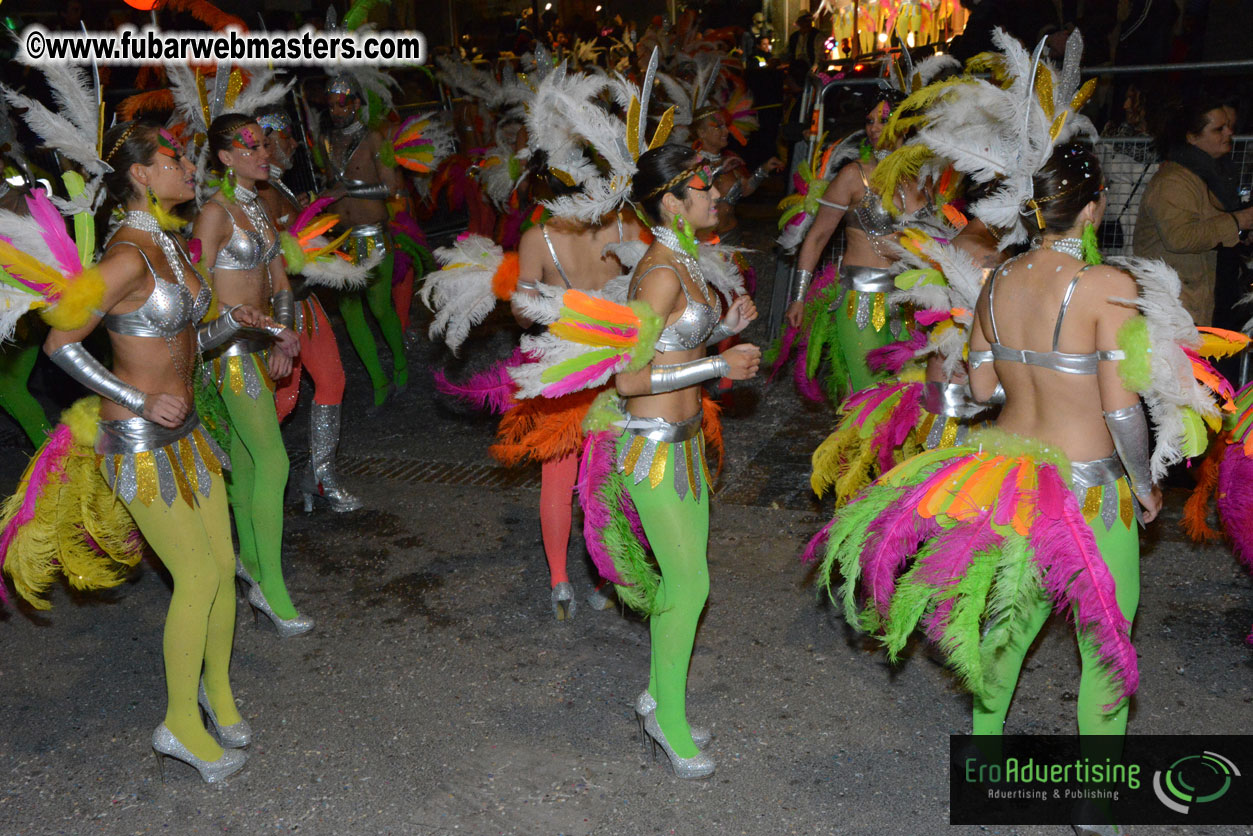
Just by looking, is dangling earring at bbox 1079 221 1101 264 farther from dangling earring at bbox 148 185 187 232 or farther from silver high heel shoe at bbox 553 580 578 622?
dangling earring at bbox 148 185 187 232

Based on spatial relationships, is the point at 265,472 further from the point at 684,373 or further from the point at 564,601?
the point at 684,373

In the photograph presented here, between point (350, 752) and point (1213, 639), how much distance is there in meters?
3.11

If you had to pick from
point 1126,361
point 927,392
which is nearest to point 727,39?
point 927,392

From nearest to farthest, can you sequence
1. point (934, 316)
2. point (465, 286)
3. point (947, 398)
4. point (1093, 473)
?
point (1093, 473), point (934, 316), point (947, 398), point (465, 286)

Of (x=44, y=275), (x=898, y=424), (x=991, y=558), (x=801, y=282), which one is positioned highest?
(x=44, y=275)

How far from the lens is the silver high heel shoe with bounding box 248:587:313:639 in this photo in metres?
4.35

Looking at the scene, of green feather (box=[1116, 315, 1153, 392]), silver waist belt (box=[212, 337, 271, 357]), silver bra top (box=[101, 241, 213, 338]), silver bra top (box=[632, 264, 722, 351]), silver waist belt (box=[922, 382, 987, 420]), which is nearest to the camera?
green feather (box=[1116, 315, 1153, 392])

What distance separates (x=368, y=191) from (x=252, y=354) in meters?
3.12

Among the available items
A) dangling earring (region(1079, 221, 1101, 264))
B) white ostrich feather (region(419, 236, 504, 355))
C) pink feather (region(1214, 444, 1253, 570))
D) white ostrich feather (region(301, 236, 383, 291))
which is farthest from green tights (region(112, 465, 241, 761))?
pink feather (region(1214, 444, 1253, 570))

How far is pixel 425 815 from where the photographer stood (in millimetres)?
3227

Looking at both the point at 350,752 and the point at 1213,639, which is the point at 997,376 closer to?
the point at 1213,639

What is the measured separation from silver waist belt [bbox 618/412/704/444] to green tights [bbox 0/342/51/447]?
14.2 feet

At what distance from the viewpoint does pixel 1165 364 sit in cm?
256

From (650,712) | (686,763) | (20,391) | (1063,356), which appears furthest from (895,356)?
(20,391)
